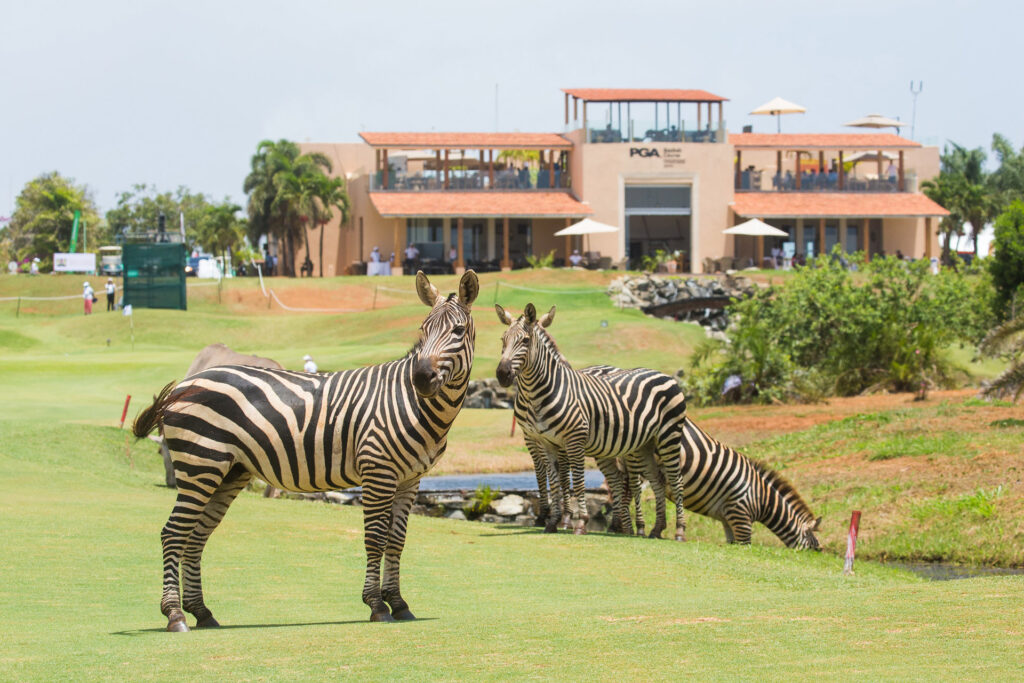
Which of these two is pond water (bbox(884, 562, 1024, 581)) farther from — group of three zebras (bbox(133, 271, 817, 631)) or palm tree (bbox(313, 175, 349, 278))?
palm tree (bbox(313, 175, 349, 278))

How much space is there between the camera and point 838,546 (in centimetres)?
1861

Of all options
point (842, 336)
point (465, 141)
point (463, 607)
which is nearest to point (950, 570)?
point (463, 607)

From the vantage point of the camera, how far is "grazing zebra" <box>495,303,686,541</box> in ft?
51.8

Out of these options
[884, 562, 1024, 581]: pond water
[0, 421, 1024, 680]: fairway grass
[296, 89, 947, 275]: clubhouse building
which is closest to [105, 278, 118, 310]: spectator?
[296, 89, 947, 275]: clubhouse building

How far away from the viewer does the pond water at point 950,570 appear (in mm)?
15945

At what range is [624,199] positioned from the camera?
238 ft

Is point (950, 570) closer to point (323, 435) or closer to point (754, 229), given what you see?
point (323, 435)

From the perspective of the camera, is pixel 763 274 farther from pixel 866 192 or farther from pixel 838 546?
pixel 838 546

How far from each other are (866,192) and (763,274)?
1529 centimetres

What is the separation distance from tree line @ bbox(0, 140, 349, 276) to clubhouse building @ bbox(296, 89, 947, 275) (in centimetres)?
285

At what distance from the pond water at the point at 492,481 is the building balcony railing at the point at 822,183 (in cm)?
5272

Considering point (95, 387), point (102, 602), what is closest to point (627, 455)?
point (102, 602)

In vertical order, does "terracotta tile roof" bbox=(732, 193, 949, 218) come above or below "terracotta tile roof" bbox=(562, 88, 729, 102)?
below

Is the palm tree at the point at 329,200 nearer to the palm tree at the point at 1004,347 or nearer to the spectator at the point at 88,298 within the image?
the spectator at the point at 88,298
